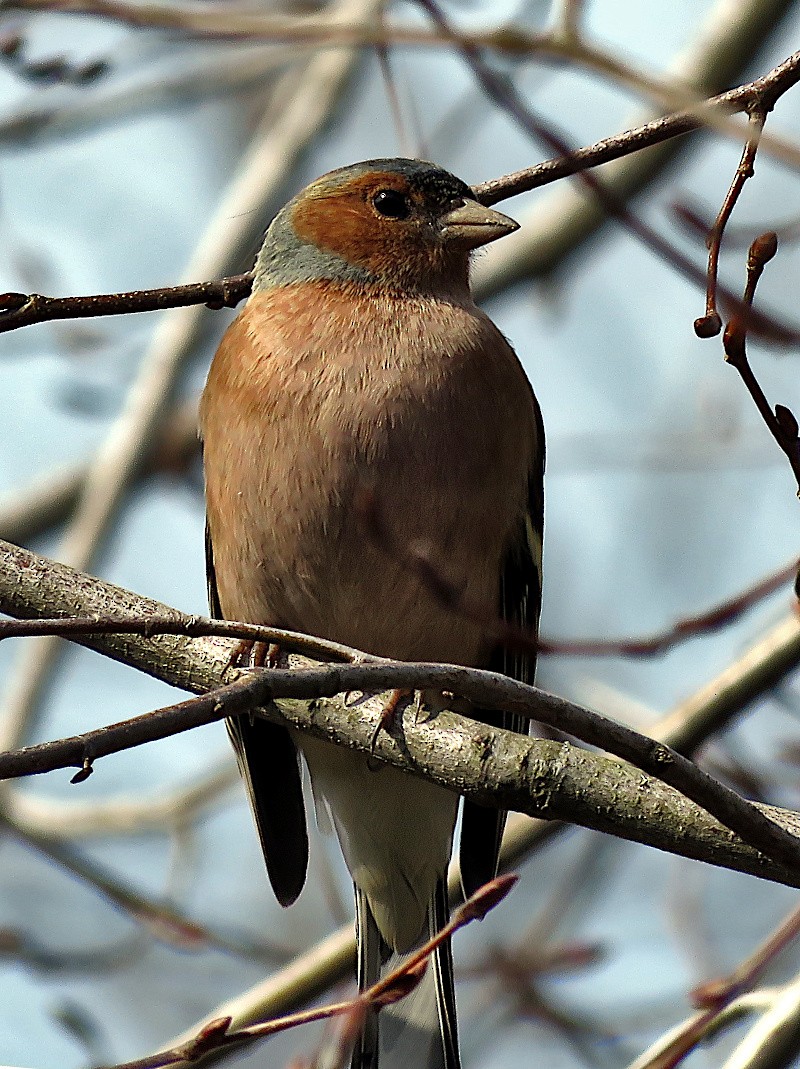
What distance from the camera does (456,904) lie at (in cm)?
491

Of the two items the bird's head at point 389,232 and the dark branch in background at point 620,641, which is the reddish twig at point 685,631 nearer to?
the dark branch in background at point 620,641

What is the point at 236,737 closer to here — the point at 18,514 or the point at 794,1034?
the point at 794,1034

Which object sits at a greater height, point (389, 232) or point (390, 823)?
point (389, 232)

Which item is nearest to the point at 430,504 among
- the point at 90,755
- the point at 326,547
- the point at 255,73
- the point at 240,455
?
the point at 326,547

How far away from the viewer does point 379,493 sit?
3.96 metres

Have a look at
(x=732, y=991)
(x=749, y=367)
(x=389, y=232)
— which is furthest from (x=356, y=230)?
(x=732, y=991)

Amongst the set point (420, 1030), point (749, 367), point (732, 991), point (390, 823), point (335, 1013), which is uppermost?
point (390, 823)

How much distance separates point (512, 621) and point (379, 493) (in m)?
0.74

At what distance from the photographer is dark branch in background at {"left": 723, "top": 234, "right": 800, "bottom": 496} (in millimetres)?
2480

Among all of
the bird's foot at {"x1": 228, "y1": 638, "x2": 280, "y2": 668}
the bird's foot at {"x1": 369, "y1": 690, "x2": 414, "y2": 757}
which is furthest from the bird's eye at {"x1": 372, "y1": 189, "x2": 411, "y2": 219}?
the bird's foot at {"x1": 369, "y1": 690, "x2": 414, "y2": 757}

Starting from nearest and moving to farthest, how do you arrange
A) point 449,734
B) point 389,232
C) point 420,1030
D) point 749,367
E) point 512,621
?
point 749,367
point 449,734
point 420,1030
point 512,621
point 389,232

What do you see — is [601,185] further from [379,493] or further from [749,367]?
[379,493]

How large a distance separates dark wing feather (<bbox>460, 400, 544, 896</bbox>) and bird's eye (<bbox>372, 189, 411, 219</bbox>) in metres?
0.76

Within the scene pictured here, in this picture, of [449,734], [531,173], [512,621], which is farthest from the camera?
[512,621]
